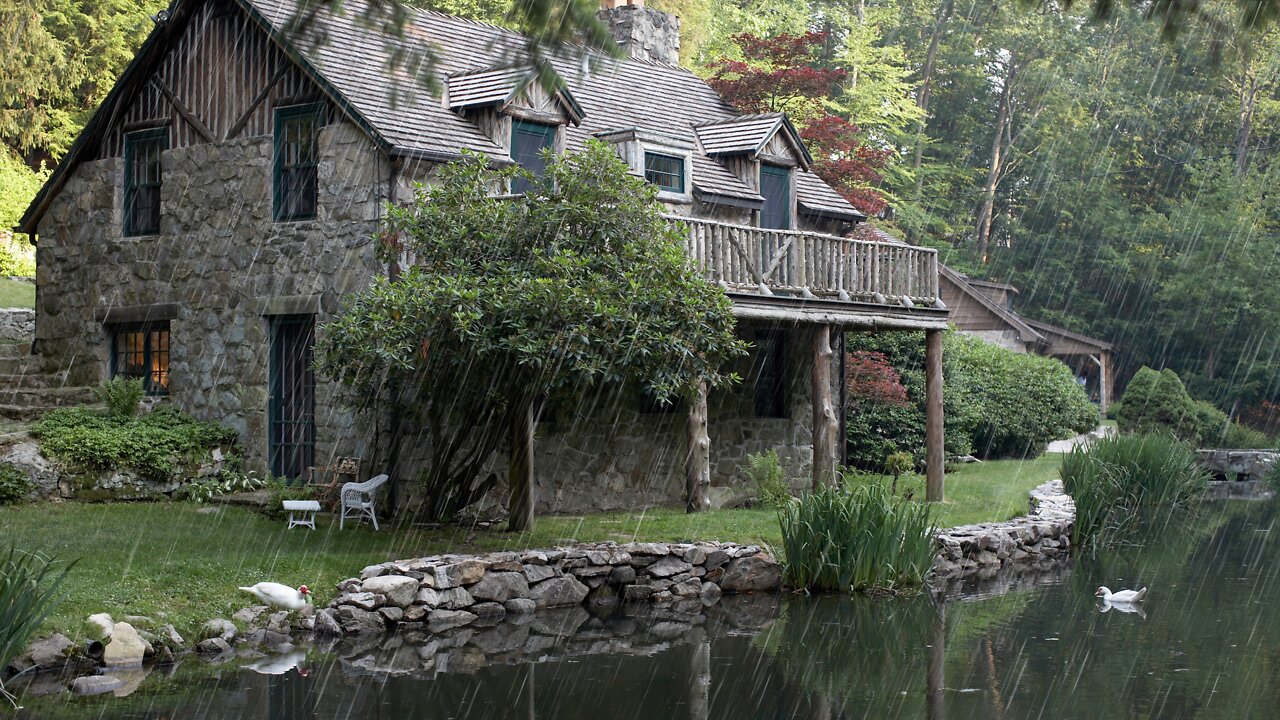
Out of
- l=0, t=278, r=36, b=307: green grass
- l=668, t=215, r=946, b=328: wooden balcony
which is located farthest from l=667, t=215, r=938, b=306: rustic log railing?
l=0, t=278, r=36, b=307: green grass

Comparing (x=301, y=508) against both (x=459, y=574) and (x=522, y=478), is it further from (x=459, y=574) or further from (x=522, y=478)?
(x=459, y=574)

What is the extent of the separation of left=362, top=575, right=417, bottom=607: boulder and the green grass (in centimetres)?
1490

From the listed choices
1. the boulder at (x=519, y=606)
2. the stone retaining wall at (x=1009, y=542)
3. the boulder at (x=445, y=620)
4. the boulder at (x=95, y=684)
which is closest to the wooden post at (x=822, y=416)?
the stone retaining wall at (x=1009, y=542)

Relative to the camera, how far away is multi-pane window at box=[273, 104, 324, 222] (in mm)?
17703

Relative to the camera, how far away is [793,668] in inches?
415

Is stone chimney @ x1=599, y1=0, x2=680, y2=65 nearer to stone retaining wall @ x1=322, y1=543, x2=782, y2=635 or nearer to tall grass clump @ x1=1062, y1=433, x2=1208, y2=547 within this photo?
tall grass clump @ x1=1062, y1=433, x2=1208, y2=547

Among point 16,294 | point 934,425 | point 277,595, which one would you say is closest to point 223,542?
point 277,595

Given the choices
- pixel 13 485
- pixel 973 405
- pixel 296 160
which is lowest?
pixel 13 485

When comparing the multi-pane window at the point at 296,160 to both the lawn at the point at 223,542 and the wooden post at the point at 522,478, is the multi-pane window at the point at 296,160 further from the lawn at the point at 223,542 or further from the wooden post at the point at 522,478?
the wooden post at the point at 522,478

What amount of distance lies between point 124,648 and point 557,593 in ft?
14.6

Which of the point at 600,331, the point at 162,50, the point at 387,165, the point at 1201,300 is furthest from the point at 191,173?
the point at 1201,300

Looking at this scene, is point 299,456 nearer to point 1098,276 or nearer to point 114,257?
point 114,257

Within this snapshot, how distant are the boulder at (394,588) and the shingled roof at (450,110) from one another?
5.04 meters

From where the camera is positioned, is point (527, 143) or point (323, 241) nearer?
point (323, 241)
